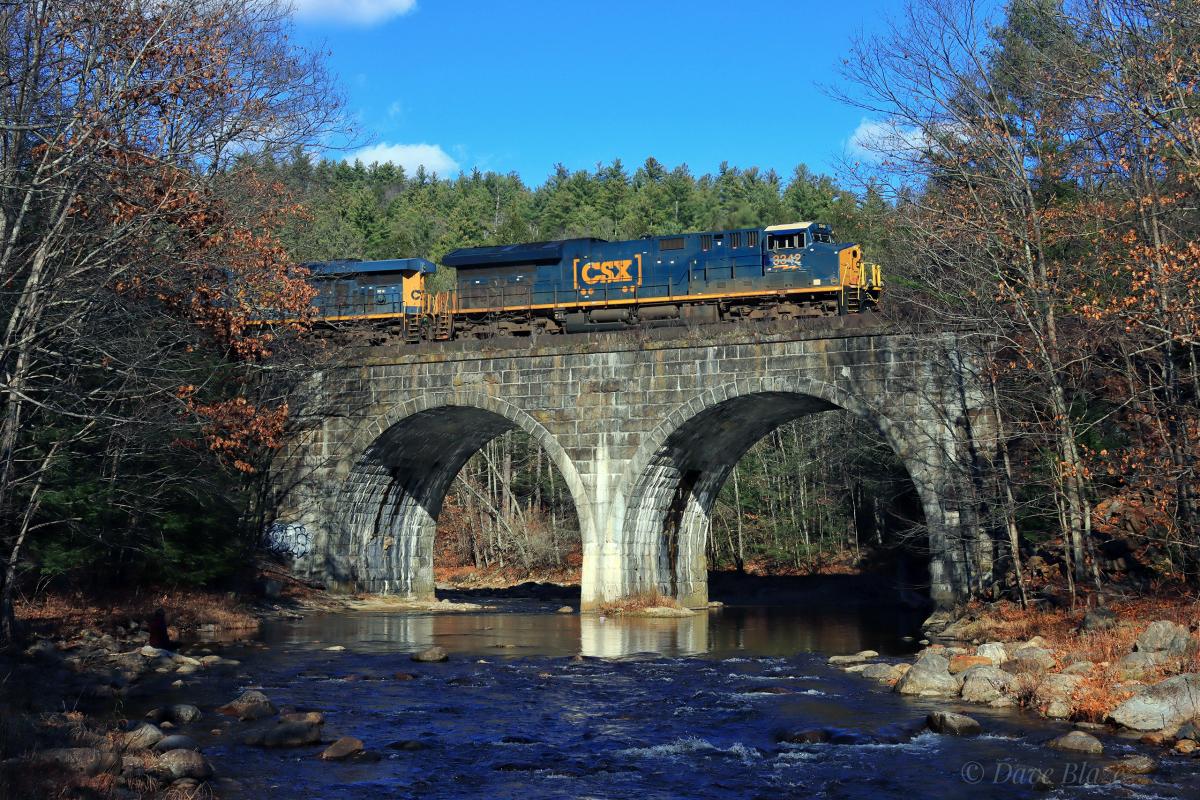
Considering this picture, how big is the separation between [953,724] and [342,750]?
286 inches

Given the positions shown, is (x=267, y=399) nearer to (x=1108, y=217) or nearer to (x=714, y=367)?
(x=714, y=367)

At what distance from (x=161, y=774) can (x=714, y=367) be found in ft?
64.3

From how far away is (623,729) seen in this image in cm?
1449

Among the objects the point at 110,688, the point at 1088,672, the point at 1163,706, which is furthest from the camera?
the point at 1088,672

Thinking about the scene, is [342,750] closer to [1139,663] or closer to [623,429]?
[1139,663]

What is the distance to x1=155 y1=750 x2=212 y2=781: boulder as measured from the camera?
36.1ft

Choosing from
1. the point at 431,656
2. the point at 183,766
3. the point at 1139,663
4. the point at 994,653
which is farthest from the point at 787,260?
the point at 183,766

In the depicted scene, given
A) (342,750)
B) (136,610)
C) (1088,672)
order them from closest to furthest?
(342,750) < (1088,672) < (136,610)

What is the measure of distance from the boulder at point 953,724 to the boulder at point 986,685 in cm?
188

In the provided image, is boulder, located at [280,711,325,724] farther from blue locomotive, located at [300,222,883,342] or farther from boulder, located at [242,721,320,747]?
blue locomotive, located at [300,222,883,342]

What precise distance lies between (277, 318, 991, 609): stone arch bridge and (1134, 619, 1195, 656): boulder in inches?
349

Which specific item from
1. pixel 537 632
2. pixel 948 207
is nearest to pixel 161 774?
pixel 537 632

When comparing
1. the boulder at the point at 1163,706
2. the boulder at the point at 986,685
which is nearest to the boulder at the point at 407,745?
the boulder at the point at 986,685

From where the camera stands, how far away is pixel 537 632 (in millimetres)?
27438
